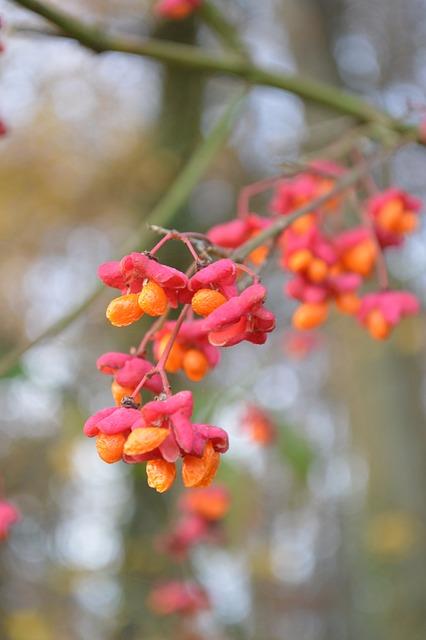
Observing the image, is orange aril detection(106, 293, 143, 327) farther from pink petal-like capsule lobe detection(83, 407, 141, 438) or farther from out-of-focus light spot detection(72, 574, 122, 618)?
out-of-focus light spot detection(72, 574, 122, 618)

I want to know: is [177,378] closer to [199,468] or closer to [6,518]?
[6,518]

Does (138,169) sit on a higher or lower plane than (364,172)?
lower

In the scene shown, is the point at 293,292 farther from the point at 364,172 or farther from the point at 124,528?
the point at 124,528

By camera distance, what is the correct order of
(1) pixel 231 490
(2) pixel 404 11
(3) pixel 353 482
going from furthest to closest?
(3) pixel 353 482, (2) pixel 404 11, (1) pixel 231 490

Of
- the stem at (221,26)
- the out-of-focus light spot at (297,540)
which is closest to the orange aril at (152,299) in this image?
the stem at (221,26)

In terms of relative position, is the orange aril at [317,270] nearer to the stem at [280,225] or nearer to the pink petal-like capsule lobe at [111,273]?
the stem at [280,225]

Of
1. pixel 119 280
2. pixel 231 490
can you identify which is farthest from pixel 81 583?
pixel 119 280

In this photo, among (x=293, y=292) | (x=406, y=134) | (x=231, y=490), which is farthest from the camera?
(x=231, y=490)

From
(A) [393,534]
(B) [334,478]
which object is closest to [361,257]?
(A) [393,534]
